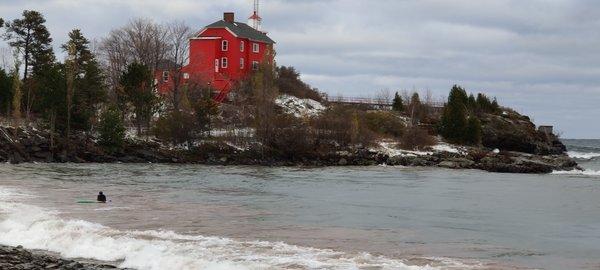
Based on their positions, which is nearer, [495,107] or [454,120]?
[454,120]

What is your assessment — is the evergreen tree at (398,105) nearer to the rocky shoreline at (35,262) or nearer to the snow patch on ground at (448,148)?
the snow patch on ground at (448,148)

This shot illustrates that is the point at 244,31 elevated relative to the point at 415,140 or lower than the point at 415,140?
elevated

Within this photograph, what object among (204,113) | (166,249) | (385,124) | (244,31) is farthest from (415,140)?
(166,249)

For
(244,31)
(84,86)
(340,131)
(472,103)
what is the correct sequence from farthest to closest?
(472,103), (244,31), (340,131), (84,86)

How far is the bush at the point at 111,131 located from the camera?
62281 mm

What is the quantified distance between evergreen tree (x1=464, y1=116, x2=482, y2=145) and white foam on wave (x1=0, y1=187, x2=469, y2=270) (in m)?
68.3

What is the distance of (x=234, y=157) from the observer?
221 ft

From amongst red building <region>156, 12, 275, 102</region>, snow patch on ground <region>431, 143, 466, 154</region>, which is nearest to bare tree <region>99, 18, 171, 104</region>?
red building <region>156, 12, 275, 102</region>

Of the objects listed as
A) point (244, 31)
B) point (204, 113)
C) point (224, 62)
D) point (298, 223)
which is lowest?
point (298, 223)

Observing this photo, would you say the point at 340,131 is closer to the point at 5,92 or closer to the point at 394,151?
the point at 394,151

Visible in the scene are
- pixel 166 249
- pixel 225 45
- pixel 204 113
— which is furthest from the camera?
pixel 225 45

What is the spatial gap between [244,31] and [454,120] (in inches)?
1196

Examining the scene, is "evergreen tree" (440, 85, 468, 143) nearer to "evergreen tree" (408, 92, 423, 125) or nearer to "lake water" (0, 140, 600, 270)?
"evergreen tree" (408, 92, 423, 125)

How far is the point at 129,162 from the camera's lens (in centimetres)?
6222
